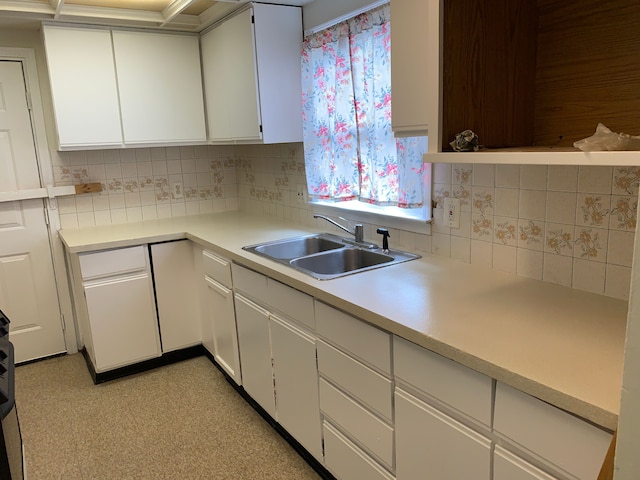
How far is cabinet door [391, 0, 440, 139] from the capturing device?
154 cm

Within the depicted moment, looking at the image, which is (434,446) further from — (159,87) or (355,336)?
(159,87)

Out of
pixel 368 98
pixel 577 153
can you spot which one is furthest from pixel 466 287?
pixel 368 98

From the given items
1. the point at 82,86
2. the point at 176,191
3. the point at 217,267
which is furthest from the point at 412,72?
the point at 176,191

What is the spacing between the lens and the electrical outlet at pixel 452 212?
2074 millimetres

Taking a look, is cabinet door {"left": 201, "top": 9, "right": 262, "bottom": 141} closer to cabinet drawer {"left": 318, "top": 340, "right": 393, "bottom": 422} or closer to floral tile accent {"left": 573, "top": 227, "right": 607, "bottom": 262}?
cabinet drawer {"left": 318, "top": 340, "right": 393, "bottom": 422}

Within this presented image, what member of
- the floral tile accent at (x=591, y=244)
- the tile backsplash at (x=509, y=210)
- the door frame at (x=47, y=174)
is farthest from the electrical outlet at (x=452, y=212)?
the door frame at (x=47, y=174)

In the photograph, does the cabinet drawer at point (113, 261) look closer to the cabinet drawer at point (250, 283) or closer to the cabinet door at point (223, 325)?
the cabinet door at point (223, 325)

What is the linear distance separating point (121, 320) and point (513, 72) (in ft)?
8.43

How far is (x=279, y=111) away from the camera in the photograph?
283cm

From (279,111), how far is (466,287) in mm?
1602

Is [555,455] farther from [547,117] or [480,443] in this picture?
[547,117]

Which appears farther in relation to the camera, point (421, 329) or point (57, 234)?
point (57, 234)

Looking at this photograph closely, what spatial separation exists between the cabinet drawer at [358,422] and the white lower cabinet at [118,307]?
1583mm

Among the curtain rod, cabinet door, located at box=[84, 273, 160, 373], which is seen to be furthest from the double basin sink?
the curtain rod
